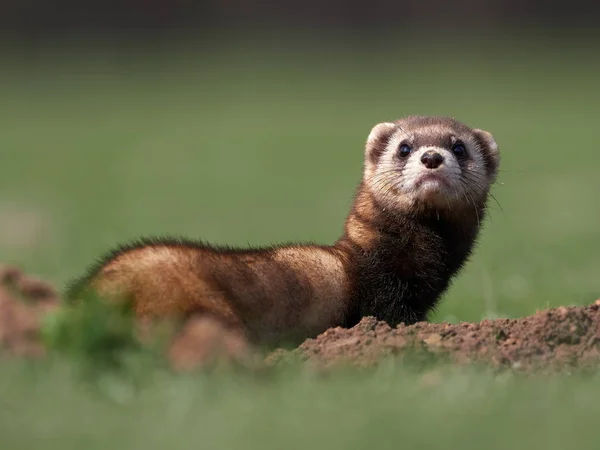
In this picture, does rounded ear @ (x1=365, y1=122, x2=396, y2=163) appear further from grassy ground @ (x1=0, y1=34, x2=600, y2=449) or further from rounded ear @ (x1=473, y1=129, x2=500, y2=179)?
grassy ground @ (x1=0, y1=34, x2=600, y2=449)

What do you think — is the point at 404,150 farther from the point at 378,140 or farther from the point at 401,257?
the point at 401,257

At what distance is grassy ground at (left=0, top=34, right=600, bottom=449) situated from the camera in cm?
511

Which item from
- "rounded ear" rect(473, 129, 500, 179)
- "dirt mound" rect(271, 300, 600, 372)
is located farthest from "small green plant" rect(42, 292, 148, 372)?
"rounded ear" rect(473, 129, 500, 179)

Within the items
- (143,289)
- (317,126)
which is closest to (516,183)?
(317,126)

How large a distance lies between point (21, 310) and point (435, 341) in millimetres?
A: 2316

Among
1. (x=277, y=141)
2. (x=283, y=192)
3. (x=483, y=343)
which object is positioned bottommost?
(x=277, y=141)

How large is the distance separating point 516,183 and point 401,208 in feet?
46.2

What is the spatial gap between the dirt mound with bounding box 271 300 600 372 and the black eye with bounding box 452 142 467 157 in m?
1.54

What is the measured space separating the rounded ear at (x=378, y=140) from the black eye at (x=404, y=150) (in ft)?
0.90

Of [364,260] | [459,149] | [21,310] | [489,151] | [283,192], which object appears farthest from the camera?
[283,192]

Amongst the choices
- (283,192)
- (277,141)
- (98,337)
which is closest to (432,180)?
(98,337)

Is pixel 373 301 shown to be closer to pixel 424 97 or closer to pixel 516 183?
pixel 516 183

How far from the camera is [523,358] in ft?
21.4

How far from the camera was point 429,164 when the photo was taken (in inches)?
307
